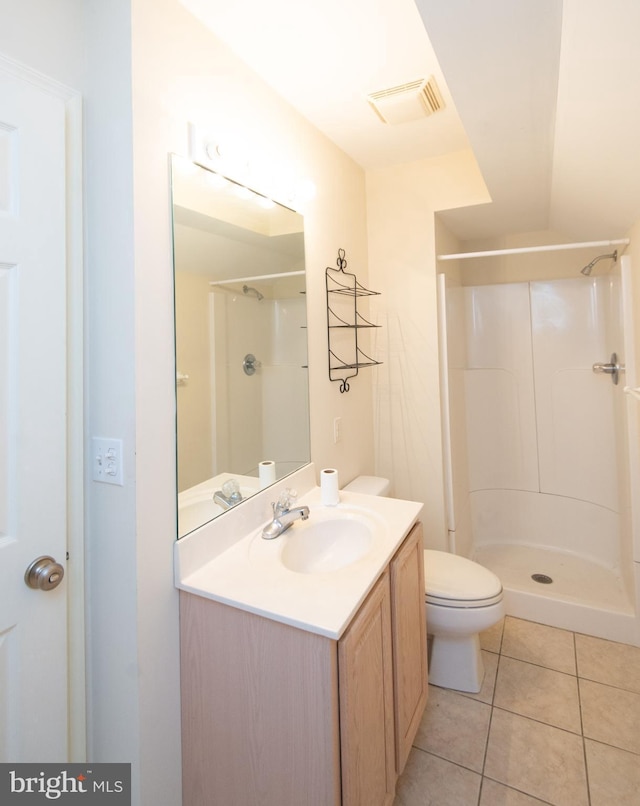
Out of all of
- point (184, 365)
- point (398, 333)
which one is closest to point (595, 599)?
point (398, 333)

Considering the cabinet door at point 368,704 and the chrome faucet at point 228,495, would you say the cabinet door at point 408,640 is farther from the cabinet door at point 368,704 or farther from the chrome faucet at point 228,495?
the chrome faucet at point 228,495

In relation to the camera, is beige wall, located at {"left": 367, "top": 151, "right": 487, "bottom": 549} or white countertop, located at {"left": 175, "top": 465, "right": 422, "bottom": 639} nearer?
white countertop, located at {"left": 175, "top": 465, "right": 422, "bottom": 639}

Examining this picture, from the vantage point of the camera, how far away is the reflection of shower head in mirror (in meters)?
1.55

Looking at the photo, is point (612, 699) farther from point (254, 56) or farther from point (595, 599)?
point (254, 56)

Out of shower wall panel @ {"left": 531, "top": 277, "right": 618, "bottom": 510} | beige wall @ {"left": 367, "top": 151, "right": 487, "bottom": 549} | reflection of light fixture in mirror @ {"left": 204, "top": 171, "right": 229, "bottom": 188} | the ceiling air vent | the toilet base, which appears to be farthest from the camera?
shower wall panel @ {"left": 531, "top": 277, "right": 618, "bottom": 510}

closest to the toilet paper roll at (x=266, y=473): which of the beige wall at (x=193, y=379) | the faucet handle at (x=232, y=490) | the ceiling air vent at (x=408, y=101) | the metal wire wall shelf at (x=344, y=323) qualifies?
the faucet handle at (x=232, y=490)

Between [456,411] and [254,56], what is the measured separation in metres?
2.09

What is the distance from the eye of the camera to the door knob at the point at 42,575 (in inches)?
39.9

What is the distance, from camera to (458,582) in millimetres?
1799

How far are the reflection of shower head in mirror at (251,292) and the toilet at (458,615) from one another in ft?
4.62

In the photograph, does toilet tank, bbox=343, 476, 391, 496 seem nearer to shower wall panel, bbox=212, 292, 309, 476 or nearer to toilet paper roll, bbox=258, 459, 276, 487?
shower wall panel, bbox=212, 292, 309, 476

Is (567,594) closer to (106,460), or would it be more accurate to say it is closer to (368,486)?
(368,486)

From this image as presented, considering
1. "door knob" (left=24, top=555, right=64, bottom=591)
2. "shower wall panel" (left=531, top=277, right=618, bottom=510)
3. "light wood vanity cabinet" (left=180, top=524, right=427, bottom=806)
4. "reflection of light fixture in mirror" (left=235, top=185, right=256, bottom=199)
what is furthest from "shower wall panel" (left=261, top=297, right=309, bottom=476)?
"shower wall panel" (left=531, top=277, right=618, bottom=510)

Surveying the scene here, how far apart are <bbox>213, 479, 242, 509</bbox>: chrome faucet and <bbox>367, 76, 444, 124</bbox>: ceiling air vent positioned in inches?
65.9
